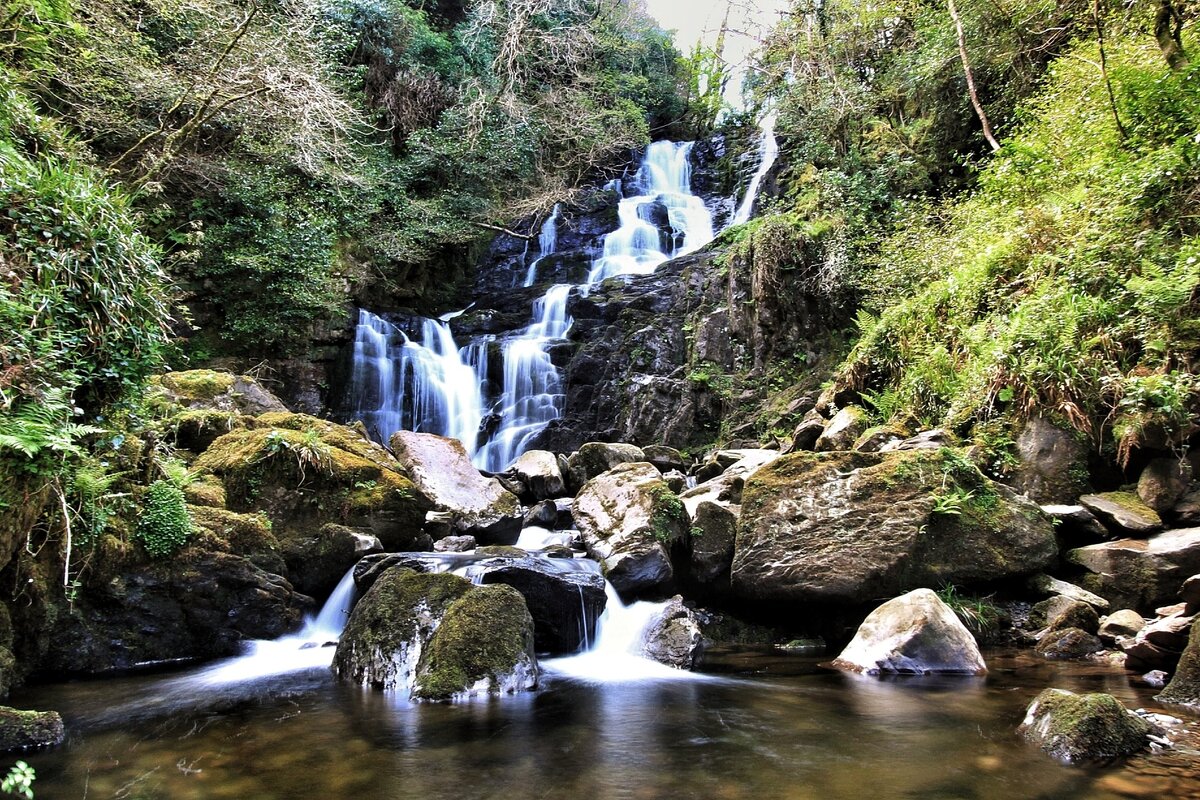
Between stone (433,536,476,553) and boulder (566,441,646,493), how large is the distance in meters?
3.56

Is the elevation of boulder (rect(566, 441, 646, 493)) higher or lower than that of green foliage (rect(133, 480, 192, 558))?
higher

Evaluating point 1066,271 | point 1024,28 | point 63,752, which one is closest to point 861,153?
point 1024,28

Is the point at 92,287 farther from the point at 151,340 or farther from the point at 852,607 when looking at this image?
the point at 852,607

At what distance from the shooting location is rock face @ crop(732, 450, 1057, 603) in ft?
22.2

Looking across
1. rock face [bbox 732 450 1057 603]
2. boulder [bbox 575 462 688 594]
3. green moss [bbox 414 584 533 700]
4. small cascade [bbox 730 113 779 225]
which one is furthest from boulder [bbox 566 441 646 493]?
small cascade [bbox 730 113 779 225]

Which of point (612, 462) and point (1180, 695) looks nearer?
point (1180, 695)

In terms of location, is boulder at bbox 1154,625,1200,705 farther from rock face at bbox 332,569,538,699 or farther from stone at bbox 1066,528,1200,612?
rock face at bbox 332,569,538,699

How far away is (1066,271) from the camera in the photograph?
8297 mm

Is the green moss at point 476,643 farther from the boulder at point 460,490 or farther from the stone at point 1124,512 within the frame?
the stone at point 1124,512

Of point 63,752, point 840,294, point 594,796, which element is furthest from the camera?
point 840,294

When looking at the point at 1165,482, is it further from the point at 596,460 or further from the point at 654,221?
the point at 654,221

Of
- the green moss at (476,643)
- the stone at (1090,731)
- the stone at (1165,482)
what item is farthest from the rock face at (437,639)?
the stone at (1165,482)

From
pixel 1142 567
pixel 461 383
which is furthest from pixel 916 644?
pixel 461 383

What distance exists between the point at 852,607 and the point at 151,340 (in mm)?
7136
